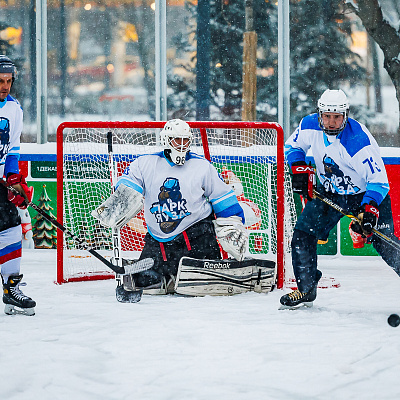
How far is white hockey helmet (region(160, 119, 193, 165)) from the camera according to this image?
4.40m

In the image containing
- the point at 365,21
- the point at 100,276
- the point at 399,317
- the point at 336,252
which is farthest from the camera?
the point at 365,21

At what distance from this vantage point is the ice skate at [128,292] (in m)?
4.38

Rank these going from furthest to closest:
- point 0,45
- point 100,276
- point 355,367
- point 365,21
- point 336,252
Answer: point 0,45
point 365,21
point 336,252
point 100,276
point 355,367

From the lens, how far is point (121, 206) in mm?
4387

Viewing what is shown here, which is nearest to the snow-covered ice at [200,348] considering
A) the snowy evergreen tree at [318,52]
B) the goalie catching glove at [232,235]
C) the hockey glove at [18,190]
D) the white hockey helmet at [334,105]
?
the goalie catching glove at [232,235]

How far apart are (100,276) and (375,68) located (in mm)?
3353

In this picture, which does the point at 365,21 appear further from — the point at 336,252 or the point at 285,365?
the point at 285,365

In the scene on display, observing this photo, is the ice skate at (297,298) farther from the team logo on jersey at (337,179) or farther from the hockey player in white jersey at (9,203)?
the hockey player in white jersey at (9,203)

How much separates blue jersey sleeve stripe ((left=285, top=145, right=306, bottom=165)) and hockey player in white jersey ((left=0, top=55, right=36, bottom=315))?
1.52 m

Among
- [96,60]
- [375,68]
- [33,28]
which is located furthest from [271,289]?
[33,28]

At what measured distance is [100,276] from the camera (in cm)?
525

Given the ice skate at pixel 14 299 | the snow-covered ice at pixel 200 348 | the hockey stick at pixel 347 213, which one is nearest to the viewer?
the snow-covered ice at pixel 200 348

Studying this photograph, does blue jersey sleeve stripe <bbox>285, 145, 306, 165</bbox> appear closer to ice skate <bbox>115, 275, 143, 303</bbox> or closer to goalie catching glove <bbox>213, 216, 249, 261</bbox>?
goalie catching glove <bbox>213, 216, 249, 261</bbox>

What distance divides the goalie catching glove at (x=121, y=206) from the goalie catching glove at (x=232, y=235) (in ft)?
1.71
